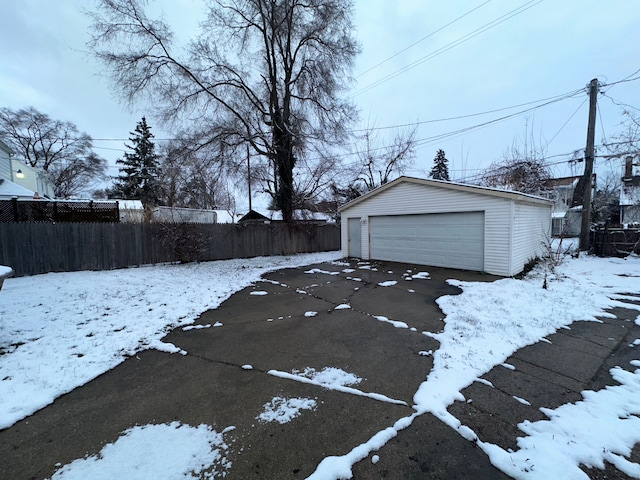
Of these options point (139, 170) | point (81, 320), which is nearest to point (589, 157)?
point (81, 320)

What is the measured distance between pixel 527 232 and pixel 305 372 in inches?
355

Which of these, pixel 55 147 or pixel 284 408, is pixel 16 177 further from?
pixel 284 408

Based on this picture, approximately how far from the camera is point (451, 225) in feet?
28.2

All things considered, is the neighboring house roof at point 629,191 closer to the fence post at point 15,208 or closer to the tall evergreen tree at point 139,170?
the fence post at point 15,208

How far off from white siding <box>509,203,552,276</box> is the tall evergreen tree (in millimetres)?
27485

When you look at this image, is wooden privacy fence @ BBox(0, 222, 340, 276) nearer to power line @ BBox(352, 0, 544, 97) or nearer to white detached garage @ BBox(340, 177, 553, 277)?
white detached garage @ BBox(340, 177, 553, 277)

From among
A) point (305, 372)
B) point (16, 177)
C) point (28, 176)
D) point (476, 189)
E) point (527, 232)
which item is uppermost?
point (28, 176)

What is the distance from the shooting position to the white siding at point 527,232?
753 centimetres

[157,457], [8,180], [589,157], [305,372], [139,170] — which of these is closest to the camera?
[157,457]

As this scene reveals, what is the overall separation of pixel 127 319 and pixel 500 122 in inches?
610

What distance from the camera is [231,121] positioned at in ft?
42.9

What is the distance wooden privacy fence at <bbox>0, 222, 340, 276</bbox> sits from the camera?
7602 millimetres

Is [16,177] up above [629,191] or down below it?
above

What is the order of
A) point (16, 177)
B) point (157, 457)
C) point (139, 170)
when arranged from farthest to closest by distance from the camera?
point (139, 170)
point (16, 177)
point (157, 457)
